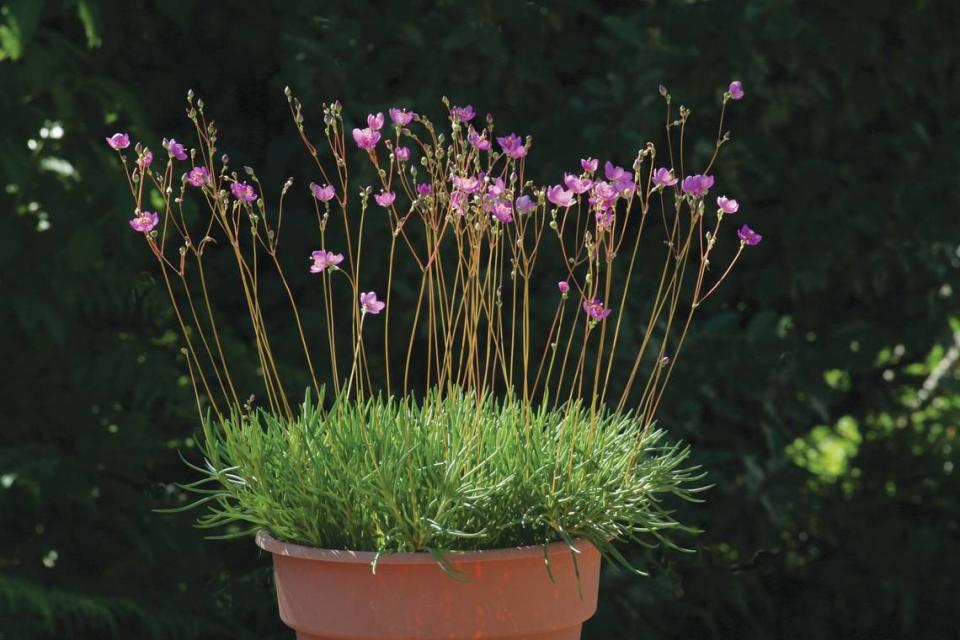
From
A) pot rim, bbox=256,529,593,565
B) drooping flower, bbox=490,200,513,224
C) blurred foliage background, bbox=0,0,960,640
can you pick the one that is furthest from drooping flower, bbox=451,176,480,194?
blurred foliage background, bbox=0,0,960,640

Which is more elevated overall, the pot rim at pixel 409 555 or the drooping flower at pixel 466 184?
the drooping flower at pixel 466 184

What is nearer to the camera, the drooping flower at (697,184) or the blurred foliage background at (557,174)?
the drooping flower at (697,184)

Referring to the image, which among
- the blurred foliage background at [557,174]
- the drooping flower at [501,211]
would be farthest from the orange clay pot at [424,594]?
the blurred foliage background at [557,174]

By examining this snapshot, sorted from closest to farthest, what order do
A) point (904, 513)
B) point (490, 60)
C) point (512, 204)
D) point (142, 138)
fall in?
point (512, 204) < point (142, 138) < point (490, 60) < point (904, 513)

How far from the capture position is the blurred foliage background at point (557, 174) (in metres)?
3.17

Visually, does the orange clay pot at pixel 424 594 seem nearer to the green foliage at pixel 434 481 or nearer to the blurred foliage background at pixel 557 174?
the green foliage at pixel 434 481

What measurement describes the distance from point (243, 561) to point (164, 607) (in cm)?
28

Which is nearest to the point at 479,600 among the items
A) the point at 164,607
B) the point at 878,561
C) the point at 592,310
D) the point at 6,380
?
the point at 592,310

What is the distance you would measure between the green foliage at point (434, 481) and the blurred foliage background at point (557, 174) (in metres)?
1.21

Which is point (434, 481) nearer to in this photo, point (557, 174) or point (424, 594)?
point (424, 594)

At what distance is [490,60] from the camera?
132 inches

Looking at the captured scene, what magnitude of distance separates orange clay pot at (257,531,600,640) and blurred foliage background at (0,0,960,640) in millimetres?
1318

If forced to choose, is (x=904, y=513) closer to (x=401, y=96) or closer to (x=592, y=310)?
(x=401, y=96)

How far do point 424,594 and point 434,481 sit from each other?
0.17 m
